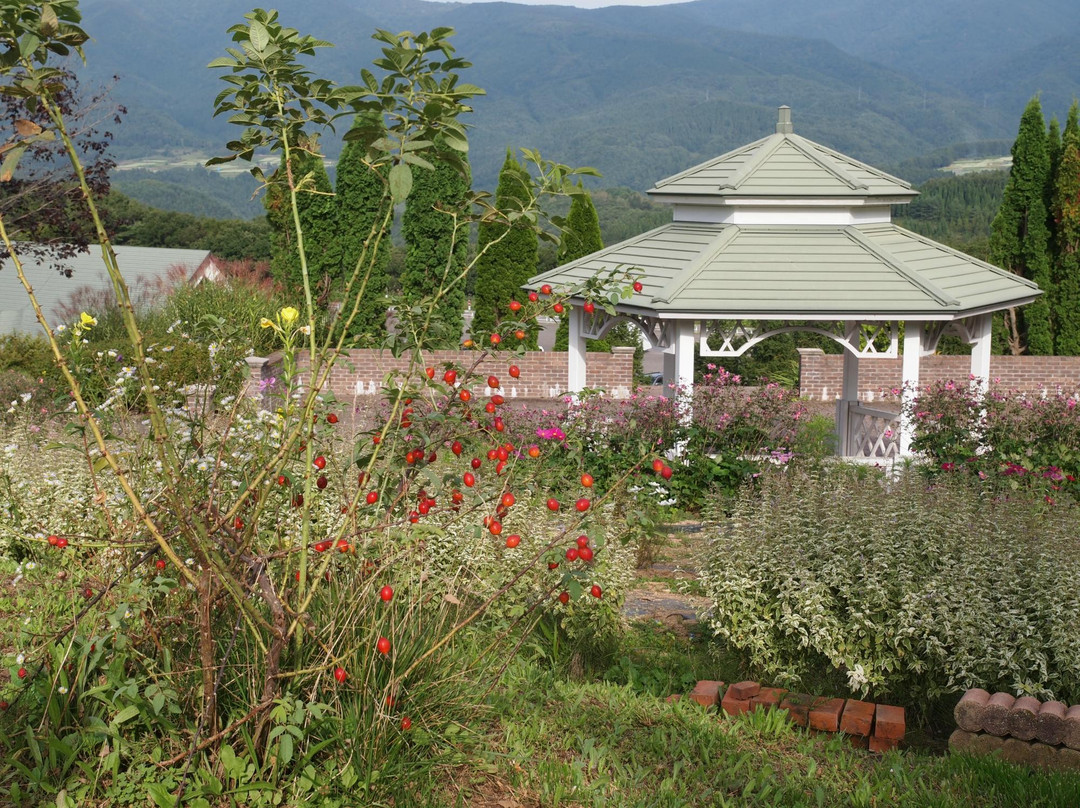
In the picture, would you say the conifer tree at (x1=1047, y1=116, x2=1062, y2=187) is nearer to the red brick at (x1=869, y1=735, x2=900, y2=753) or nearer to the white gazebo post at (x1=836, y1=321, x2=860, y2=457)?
the white gazebo post at (x1=836, y1=321, x2=860, y2=457)

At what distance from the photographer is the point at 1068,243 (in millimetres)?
19703

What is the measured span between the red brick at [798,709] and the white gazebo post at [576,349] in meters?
8.17

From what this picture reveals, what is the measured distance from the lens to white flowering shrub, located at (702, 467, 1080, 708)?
15.3ft

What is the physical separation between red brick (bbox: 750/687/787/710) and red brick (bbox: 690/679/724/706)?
0.16 meters

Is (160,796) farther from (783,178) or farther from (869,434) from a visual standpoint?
(869,434)

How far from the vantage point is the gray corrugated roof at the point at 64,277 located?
29.4 m

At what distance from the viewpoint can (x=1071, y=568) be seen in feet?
16.4

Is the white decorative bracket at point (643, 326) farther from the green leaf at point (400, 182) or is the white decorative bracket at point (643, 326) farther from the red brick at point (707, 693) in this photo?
the green leaf at point (400, 182)

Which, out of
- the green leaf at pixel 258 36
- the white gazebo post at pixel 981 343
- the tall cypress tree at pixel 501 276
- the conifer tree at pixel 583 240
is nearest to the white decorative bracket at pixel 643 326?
the white gazebo post at pixel 981 343

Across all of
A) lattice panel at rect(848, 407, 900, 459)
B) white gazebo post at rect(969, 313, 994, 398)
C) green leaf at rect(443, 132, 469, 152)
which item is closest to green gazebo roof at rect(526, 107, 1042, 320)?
white gazebo post at rect(969, 313, 994, 398)

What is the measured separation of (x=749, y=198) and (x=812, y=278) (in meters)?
1.30

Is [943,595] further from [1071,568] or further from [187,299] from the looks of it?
[187,299]

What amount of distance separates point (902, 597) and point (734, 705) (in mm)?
961

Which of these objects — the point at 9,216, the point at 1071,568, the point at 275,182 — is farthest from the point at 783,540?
the point at 9,216
